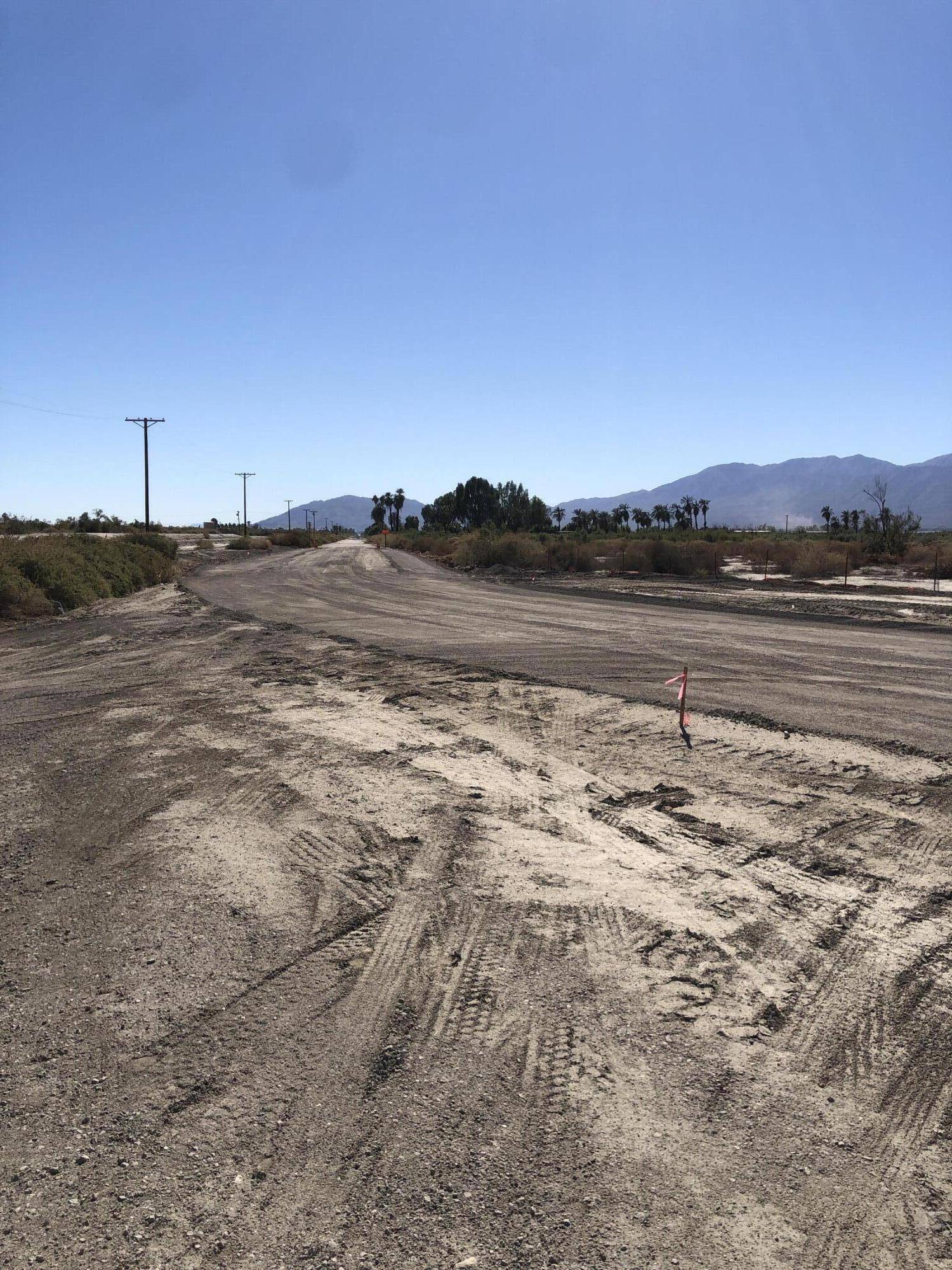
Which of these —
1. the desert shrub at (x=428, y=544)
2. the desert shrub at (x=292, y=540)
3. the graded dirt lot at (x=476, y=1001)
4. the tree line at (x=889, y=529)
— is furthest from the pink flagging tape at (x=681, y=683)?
the desert shrub at (x=292, y=540)

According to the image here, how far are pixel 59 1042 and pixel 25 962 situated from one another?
0.84 m

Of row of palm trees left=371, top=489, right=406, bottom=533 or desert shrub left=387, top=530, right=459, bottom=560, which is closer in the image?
desert shrub left=387, top=530, right=459, bottom=560

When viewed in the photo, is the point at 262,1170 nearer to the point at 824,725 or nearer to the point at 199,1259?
the point at 199,1259

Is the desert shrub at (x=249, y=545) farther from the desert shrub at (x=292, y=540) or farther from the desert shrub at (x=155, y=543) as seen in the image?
the desert shrub at (x=155, y=543)

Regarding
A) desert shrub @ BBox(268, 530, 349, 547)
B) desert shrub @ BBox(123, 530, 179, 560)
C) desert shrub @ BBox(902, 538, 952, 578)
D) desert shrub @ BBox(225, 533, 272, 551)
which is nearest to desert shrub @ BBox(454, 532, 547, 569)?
desert shrub @ BBox(123, 530, 179, 560)

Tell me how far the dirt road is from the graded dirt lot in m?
1.34

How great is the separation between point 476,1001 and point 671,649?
1150 cm

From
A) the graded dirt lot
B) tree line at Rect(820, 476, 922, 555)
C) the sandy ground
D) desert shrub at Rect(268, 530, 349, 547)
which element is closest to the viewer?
Answer: the graded dirt lot

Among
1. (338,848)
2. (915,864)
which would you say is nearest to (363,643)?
(338,848)

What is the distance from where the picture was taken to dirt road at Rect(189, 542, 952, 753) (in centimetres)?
1030

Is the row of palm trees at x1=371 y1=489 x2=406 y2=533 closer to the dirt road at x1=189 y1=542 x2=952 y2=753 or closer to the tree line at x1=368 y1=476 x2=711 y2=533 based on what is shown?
the tree line at x1=368 y1=476 x2=711 y2=533

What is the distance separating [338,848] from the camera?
5867 mm

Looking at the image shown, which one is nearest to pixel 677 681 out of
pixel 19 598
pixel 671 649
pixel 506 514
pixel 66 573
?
pixel 671 649

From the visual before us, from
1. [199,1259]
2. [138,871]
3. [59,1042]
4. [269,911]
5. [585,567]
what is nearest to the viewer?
[199,1259]
